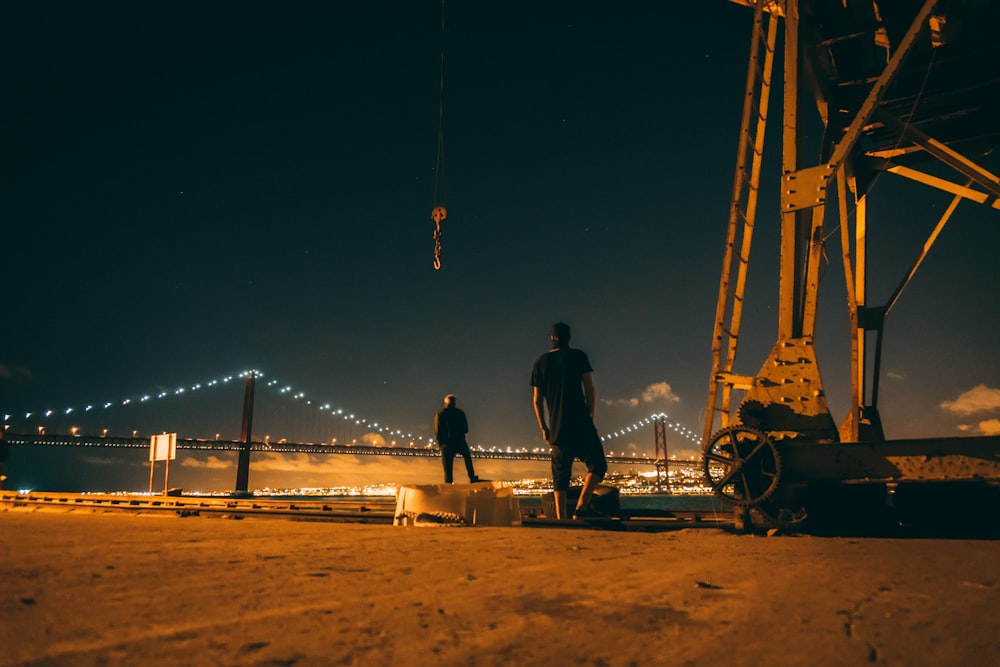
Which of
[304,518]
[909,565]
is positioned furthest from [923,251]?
[304,518]

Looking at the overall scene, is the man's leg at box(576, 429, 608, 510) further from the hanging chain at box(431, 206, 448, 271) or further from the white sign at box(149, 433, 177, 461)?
the white sign at box(149, 433, 177, 461)

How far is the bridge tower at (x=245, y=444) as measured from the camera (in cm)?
5100

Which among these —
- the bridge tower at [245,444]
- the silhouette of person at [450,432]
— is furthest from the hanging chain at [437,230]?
the bridge tower at [245,444]

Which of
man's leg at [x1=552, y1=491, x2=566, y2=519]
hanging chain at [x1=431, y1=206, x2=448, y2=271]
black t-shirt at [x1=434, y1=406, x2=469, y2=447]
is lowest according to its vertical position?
man's leg at [x1=552, y1=491, x2=566, y2=519]

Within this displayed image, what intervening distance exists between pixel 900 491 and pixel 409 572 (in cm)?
387

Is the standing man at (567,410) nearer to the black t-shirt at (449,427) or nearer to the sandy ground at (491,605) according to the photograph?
the sandy ground at (491,605)

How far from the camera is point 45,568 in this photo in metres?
2.08

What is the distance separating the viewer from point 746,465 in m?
4.14

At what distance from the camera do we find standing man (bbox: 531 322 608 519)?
4.53 meters

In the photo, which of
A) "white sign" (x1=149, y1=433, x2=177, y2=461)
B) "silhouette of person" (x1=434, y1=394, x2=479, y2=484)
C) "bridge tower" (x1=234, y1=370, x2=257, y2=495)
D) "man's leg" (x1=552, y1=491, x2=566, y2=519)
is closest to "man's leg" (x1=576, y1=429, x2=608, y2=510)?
"man's leg" (x1=552, y1=491, x2=566, y2=519)

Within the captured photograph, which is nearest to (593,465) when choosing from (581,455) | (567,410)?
(581,455)

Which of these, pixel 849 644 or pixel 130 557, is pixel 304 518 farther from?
pixel 849 644

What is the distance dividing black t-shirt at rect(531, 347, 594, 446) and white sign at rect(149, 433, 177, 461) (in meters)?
9.73

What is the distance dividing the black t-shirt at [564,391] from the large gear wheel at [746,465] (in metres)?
0.98
